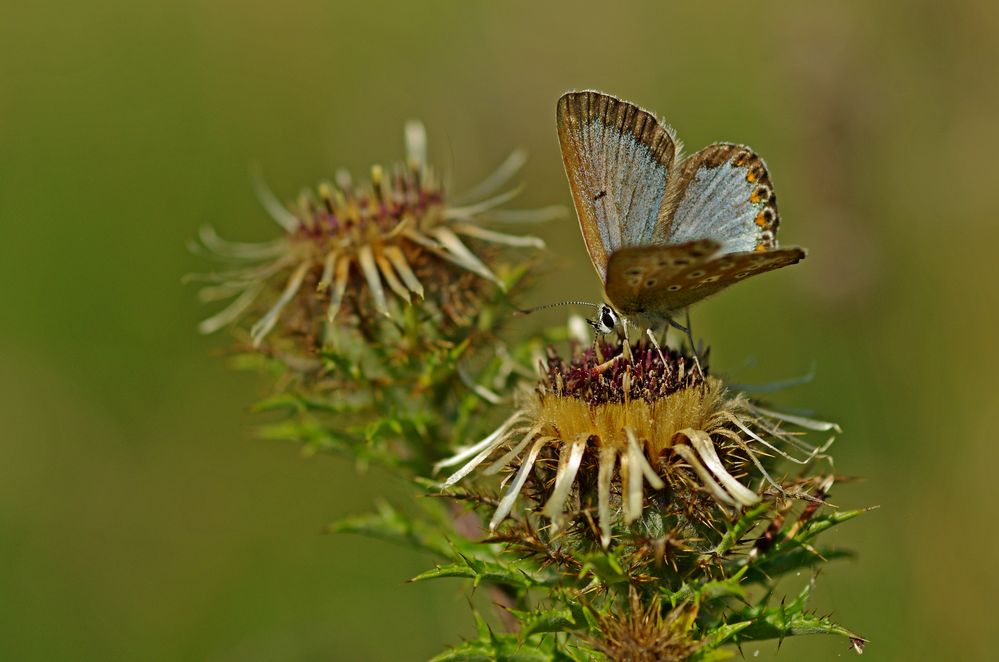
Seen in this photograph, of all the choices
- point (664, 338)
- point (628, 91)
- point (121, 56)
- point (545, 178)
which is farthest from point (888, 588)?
point (121, 56)

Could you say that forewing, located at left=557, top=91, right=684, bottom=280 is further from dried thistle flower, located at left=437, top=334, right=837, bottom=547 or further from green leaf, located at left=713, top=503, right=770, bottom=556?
green leaf, located at left=713, top=503, right=770, bottom=556

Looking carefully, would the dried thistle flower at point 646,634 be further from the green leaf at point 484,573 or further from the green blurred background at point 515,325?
the green blurred background at point 515,325

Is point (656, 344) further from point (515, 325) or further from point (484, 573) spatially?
point (515, 325)

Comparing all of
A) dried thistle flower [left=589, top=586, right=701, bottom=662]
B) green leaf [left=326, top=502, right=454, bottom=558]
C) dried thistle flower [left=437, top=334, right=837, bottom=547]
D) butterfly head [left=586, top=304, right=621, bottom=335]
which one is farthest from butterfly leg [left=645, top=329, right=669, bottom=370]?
green leaf [left=326, top=502, right=454, bottom=558]

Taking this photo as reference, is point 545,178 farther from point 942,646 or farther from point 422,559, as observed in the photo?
point 942,646

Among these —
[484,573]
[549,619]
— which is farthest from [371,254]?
[549,619]

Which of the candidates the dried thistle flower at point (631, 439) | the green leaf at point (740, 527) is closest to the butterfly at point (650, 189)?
the dried thistle flower at point (631, 439)
